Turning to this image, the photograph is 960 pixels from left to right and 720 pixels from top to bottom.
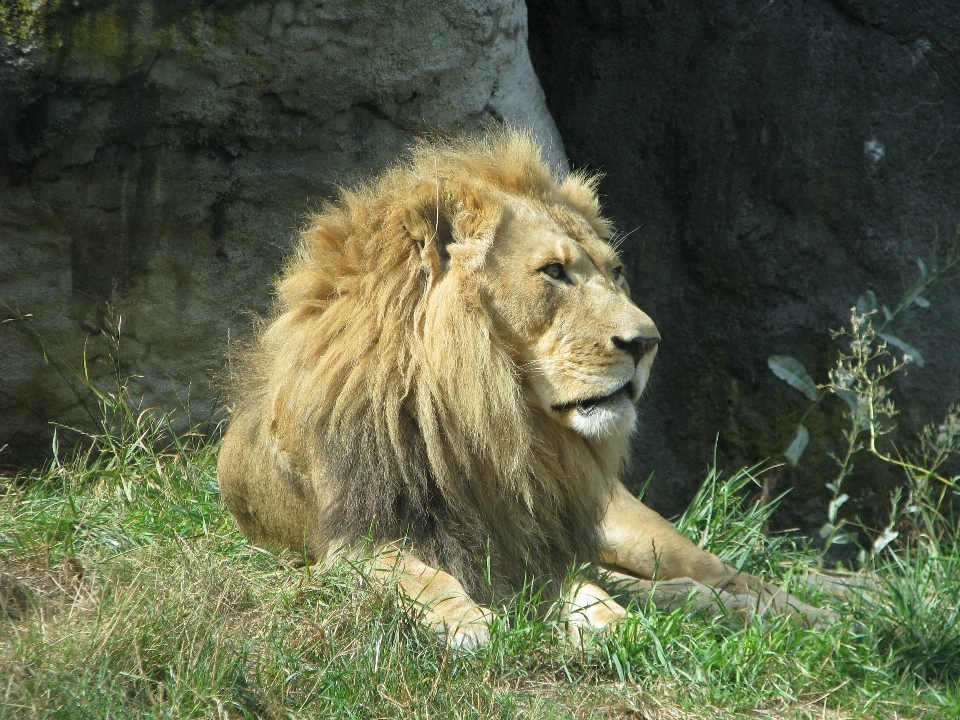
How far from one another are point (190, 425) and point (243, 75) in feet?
4.87

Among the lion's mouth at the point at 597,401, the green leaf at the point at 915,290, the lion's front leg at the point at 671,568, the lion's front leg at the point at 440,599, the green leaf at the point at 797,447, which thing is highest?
the lion's mouth at the point at 597,401

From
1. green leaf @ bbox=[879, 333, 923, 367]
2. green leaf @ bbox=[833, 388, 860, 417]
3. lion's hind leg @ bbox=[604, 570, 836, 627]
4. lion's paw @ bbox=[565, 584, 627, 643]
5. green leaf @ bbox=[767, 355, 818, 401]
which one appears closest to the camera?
lion's paw @ bbox=[565, 584, 627, 643]

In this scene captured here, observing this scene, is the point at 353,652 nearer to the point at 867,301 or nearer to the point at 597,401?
the point at 597,401

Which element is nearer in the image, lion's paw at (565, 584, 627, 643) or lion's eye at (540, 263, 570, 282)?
lion's paw at (565, 584, 627, 643)

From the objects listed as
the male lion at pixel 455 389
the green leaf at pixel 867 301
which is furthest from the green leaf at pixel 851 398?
the male lion at pixel 455 389

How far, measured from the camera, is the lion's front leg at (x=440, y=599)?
278 cm

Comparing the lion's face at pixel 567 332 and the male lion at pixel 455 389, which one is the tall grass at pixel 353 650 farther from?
the lion's face at pixel 567 332

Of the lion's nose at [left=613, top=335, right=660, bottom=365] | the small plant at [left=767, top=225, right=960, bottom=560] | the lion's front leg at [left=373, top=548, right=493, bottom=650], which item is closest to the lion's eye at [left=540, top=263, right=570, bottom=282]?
the lion's nose at [left=613, top=335, right=660, bottom=365]

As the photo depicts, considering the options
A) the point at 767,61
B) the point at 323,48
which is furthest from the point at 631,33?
the point at 323,48

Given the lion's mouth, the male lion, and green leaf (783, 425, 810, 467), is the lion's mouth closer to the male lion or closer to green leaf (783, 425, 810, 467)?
the male lion

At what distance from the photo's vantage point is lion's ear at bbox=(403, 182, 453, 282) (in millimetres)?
3115

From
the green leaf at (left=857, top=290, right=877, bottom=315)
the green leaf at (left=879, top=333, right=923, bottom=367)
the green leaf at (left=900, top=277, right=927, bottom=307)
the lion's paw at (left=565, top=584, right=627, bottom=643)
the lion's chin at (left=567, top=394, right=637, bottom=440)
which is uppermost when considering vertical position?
the lion's chin at (left=567, top=394, right=637, bottom=440)

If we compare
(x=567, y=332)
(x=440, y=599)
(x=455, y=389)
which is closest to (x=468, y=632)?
(x=440, y=599)

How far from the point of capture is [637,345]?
303 centimetres
